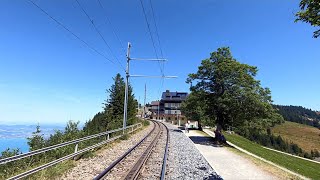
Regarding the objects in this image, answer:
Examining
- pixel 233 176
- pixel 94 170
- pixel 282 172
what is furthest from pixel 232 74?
pixel 94 170

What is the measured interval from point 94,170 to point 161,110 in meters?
124

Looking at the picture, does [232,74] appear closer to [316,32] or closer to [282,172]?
[282,172]

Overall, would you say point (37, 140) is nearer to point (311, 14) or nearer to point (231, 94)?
point (311, 14)

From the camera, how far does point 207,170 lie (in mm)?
12008

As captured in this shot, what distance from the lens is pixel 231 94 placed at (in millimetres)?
26484

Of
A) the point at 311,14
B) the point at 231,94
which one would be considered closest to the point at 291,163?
the point at 231,94

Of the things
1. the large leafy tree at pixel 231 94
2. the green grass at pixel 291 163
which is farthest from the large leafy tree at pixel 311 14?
the large leafy tree at pixel 231 94

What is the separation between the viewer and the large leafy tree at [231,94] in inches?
1002

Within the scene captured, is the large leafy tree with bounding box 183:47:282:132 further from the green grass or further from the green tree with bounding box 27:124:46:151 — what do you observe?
the green tree with bounding box 27:124:46:151

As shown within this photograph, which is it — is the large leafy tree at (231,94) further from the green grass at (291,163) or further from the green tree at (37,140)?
the green tree at (37,140)

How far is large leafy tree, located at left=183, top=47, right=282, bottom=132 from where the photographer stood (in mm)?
25453

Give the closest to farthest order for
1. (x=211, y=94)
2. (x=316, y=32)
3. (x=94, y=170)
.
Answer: (x=316, y=32) < (x=94, y=170) < (x=211, y=94)

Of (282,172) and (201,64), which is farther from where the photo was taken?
(201,64)

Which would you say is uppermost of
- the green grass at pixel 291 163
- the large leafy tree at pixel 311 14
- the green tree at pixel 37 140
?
Result: the large leafy tree at pixel 311 14
